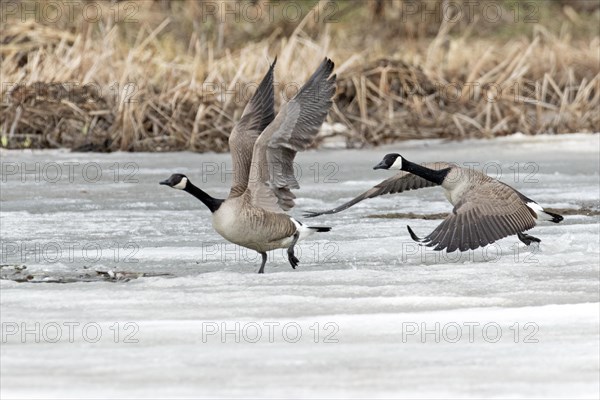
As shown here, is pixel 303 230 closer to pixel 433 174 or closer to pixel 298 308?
pixel 433 174

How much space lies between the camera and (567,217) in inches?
306

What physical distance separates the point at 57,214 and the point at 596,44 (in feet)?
32.1

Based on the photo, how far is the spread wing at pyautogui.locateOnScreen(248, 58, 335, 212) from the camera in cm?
621

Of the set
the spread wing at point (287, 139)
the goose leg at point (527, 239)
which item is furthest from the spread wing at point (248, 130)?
the goose leg at point (527, 239)

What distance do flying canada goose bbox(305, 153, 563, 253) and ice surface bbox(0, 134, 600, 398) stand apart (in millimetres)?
148

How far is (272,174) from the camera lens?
633cm

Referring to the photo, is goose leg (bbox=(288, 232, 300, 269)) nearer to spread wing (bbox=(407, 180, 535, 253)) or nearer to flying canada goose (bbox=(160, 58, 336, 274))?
flying canada goose (bbox=(160, 58, 336, 274))

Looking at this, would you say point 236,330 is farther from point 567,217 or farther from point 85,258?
point 567,217

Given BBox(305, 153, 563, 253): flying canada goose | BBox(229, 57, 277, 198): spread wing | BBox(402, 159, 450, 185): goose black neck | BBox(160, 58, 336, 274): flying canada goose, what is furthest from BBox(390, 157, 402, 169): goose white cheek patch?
BBox(229, 57, 277, 198): spread wing

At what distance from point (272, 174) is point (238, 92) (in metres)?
6.15

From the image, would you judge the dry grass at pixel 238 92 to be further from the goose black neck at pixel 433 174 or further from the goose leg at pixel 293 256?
the goose leg at pixel 293 256

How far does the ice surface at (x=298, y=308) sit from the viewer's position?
3879mm

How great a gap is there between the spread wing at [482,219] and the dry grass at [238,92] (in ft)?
18.1

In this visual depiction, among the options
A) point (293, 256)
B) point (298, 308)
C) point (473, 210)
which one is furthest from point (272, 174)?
point (298, 308)
